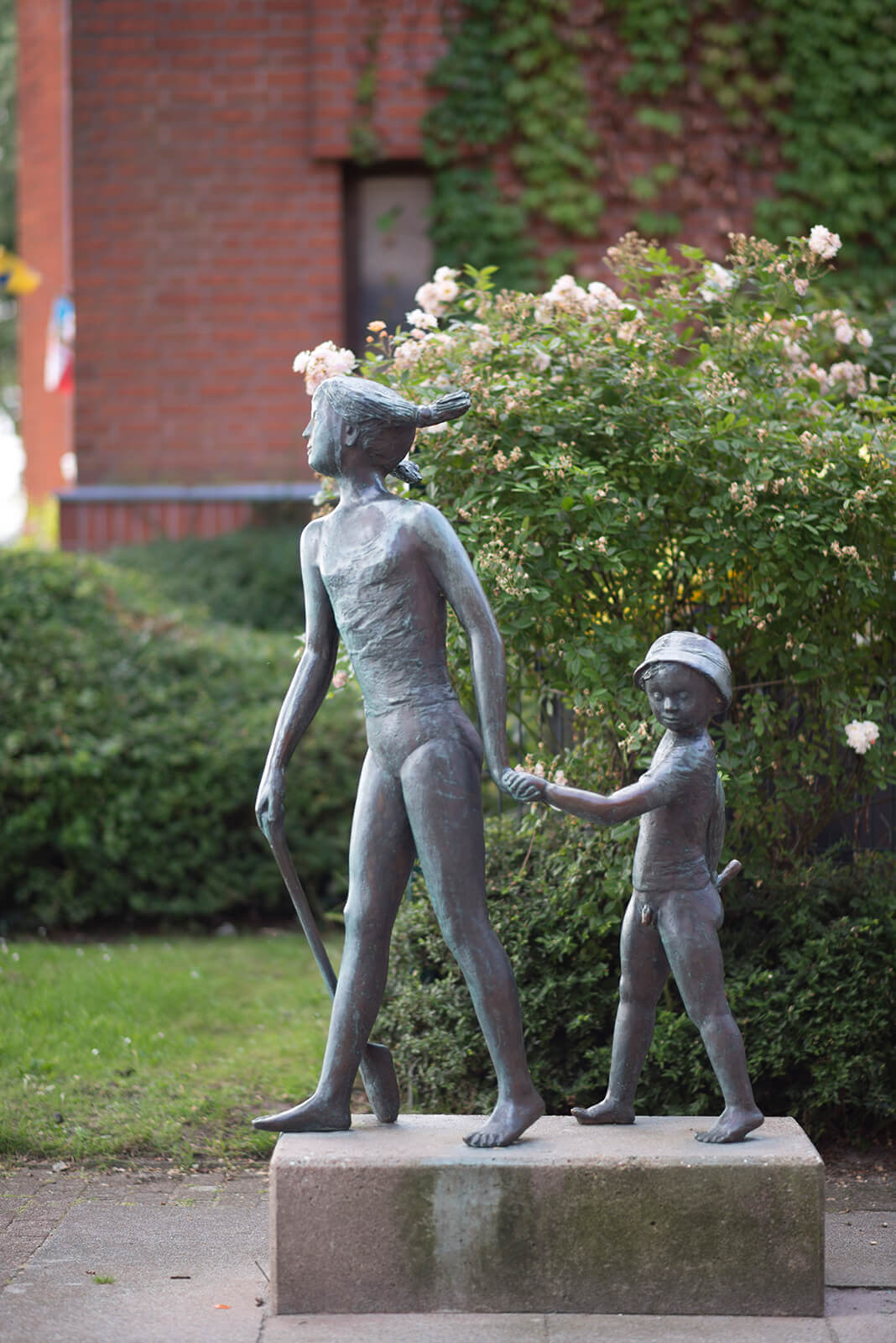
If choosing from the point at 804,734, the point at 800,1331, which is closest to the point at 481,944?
the point at 800,1331

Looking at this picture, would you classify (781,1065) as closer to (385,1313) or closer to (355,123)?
(385,1313)

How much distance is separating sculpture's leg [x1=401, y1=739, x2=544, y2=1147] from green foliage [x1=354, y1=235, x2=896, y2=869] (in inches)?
46.0

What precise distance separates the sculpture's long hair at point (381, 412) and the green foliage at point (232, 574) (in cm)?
661

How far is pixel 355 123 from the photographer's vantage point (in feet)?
39.7

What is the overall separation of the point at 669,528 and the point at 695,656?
146cm

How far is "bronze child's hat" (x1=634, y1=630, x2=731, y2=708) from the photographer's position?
12.6 feet

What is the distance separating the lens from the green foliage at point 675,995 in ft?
16.5

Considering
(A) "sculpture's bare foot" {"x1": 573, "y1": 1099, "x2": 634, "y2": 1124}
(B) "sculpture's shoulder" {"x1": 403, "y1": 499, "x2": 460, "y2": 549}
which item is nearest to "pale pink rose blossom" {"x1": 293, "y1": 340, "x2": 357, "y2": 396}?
(B) "sculpture's shoulder" {"x1": 403, "y1": 499, "x2": 460, "y2": 549}

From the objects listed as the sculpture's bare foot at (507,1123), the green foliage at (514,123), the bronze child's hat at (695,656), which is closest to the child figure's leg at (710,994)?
the sculpture's bare foot at (507,1123)

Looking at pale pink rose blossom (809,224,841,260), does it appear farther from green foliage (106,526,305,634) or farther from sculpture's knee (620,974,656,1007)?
green foliage (106,526,305,634)

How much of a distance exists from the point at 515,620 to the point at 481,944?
1.49 meters

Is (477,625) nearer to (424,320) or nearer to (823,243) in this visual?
(424,320)

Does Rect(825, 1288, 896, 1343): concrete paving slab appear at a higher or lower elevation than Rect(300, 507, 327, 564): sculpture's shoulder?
lower

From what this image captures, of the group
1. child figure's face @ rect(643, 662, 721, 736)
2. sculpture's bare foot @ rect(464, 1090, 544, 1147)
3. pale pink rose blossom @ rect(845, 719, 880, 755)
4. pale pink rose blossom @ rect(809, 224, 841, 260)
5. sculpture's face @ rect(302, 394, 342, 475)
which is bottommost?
sculpture's bare foot @ rect(464, 1090, 544, 1147)
